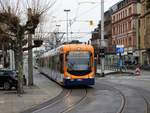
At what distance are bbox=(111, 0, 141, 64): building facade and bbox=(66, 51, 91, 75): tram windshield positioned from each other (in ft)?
222

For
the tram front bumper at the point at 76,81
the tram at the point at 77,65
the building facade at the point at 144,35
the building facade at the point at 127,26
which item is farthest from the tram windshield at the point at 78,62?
the building facade at the point at 127,26

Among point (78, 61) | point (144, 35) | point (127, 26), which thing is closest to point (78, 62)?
point (78, 61)

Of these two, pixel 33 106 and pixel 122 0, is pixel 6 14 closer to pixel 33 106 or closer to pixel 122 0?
pixel 33 106

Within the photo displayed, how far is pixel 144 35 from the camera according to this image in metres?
94.6

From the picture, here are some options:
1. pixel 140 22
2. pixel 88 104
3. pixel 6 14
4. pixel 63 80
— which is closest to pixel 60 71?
pixel 63 80

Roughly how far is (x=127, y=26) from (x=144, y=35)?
1880 centimetres

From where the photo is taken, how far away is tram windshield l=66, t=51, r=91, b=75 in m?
32.7

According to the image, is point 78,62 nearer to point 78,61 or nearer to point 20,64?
point 78,61

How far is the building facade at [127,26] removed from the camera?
104 m

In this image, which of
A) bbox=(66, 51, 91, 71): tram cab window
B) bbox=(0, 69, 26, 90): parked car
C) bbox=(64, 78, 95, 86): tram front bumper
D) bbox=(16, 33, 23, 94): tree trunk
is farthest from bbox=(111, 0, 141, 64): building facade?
bbox=(16, 33, 23, 94): tree trunk

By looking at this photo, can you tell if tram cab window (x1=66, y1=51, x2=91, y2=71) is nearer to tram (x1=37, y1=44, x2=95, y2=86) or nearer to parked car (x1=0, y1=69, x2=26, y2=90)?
tram (x1=37, y1=44, x2=95, y2=86)

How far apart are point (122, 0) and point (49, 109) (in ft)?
332

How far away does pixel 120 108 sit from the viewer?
19.4m

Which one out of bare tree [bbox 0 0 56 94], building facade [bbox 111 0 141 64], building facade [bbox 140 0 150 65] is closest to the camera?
bare tree [bbox 0 0 56 94]
